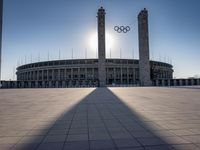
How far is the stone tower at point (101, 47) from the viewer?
56.3 meters

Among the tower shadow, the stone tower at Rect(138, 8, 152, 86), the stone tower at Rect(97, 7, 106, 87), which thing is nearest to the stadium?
the stone tower at Rect(138, 8, 152, 86)

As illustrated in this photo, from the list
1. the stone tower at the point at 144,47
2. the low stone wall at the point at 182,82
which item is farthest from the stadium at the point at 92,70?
the stone tower at the point at 144,47

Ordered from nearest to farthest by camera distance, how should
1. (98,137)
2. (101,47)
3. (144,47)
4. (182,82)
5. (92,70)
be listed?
(98,137) → (144,47) → (101,47) → (182,82) → (92,70)

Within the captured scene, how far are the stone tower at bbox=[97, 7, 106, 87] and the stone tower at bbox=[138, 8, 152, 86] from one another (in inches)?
422

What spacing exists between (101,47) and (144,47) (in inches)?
489

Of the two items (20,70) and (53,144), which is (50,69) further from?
(53,144)

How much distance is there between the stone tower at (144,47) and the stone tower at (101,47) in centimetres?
1072

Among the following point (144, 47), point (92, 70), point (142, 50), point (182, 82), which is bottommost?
point (182, 82)

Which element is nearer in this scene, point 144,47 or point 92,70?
point 144,47

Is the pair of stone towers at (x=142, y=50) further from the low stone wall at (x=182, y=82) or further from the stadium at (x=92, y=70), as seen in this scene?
the stadium at (x=92, y=70)

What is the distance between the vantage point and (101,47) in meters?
57.4

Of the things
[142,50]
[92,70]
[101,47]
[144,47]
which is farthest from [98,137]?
[92,70]

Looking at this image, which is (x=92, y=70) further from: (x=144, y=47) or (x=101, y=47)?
(x=144, y=47)

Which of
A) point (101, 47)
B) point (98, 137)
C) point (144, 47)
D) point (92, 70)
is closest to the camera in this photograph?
point (98, 137)
